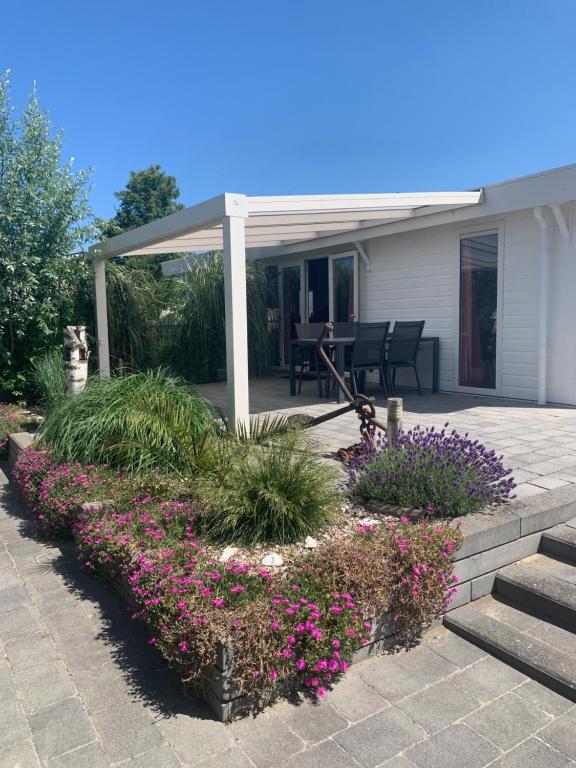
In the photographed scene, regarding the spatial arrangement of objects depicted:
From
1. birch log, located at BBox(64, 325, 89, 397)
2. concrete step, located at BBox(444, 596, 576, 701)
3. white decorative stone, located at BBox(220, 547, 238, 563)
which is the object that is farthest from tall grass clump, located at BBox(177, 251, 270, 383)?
concrete step, located at BBox(444, 596, 576, 701)

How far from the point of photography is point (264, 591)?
2.27m

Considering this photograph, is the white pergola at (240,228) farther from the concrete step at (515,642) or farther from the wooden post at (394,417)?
the concrete step at (515,642)

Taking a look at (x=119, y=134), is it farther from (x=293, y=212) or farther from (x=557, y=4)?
(x=293, y=212)

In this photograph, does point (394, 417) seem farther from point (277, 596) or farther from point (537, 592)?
point (277, 596)

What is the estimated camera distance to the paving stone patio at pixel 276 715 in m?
1.87

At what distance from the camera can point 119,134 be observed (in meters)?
14.8

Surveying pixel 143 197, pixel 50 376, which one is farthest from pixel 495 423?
pixel 143 197

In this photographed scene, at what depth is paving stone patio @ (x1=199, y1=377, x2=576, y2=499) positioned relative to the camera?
13.0 ft

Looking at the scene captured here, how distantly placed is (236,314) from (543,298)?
372cm

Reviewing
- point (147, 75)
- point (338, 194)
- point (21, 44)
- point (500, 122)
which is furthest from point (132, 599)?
point (500, 122)

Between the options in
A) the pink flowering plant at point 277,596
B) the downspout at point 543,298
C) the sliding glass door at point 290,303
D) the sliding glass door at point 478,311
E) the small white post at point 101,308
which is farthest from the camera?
the sliding glass door at point 290,303

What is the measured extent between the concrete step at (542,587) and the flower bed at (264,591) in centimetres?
33

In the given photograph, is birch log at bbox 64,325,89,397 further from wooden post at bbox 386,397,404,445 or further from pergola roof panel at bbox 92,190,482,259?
wooden post at bbox 386,397,404,445

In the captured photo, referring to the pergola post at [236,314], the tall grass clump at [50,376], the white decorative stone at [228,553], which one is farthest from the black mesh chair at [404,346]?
the white decorative stone at [228,553]
